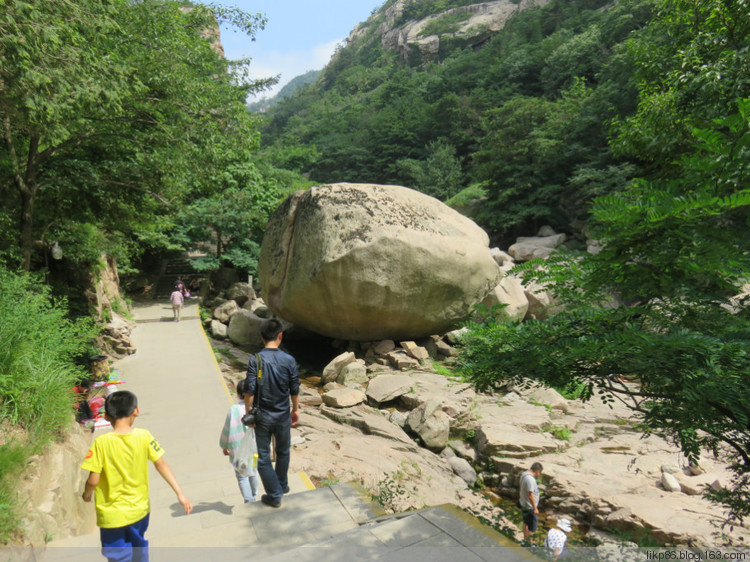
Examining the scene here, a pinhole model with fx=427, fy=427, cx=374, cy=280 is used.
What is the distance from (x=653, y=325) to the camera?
8.14 ft

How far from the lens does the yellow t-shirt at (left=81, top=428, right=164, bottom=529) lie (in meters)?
2.34

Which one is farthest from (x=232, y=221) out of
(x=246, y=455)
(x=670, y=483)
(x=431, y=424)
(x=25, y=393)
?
(x=670, y=483)

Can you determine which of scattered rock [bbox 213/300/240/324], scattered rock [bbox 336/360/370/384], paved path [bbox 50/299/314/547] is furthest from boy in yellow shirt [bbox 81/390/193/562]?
scattered rock [bbox 213/300/240/324]

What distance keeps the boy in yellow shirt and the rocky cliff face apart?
60.6 meters

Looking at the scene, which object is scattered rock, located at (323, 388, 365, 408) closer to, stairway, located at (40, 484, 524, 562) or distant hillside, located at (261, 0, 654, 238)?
stairway, located at (40, 484, 524, 562)

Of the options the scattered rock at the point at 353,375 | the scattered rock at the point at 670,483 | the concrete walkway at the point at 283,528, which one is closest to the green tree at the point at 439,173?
the scattered rock at the point at 353,375

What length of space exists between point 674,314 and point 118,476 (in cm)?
325

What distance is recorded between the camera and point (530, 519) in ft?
16.8

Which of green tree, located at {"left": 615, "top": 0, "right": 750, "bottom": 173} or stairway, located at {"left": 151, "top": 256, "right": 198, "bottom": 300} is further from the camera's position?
stairway, located at {"left": 151, "top": 256, "right": 198, "bottom": 300}

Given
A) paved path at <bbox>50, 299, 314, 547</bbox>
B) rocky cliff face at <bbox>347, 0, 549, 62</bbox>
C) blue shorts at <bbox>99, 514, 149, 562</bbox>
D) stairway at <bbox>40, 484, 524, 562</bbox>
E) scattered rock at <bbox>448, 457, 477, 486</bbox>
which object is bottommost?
scattered rock at <bbox>448, 457, 477, 486</bbox>

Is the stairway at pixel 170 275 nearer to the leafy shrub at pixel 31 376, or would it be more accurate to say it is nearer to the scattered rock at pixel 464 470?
the leafy shrub at pixel 31 376

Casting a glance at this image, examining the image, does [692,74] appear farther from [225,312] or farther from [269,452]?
[225,312]

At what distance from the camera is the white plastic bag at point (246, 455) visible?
148 inches

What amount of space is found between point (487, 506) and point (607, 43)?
30541 millimetres
